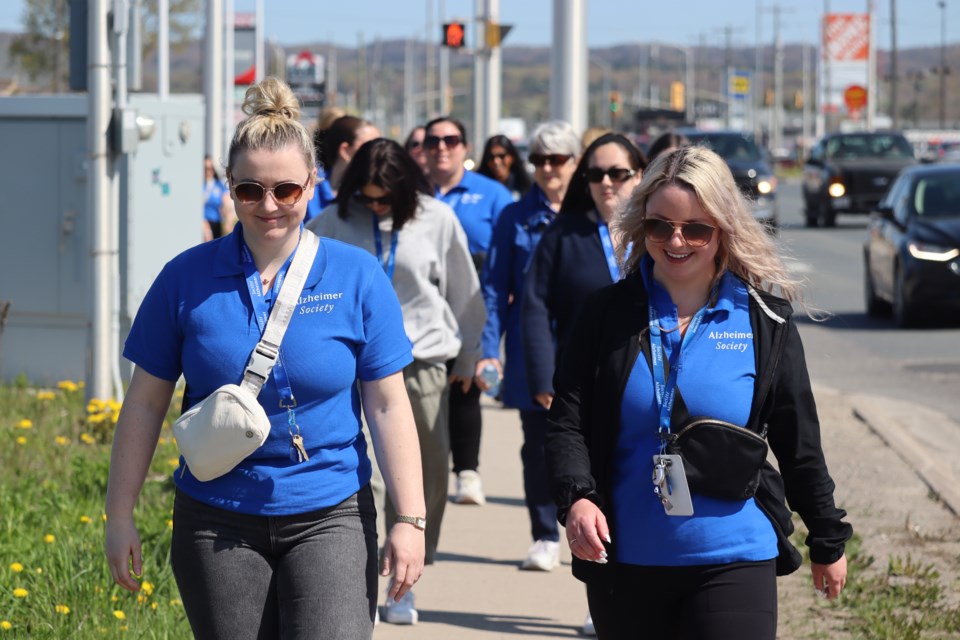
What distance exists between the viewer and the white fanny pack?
137 inches

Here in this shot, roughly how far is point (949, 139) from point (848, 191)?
209ft

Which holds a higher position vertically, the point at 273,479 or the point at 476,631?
the point at 273,479

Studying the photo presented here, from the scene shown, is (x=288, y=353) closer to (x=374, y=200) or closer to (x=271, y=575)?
(x=271, y=575)

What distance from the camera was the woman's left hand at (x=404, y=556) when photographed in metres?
3.70

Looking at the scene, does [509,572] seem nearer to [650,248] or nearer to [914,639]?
[914,639]

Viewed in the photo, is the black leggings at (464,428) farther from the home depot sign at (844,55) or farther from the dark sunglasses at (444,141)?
the home depot sign at (844,55)

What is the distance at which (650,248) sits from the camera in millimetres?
3846

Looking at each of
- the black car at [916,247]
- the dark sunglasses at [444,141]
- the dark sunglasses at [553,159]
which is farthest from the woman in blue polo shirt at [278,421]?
the black car at [916,247]

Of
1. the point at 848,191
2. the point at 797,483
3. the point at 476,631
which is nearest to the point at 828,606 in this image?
the point at 476,631

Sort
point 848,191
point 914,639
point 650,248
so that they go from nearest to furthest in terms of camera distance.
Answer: point 650,248 < point 914,639 < point 848,191

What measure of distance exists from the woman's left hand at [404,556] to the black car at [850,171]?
29.1 meters

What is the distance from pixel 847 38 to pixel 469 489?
65.3 m

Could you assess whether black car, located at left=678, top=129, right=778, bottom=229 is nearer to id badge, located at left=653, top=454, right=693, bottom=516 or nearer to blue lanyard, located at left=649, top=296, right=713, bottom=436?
blue lanyard, located at left=649, top=296, right=713, bottom=436

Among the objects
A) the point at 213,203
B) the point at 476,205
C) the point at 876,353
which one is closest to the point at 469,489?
the point at 476,205
